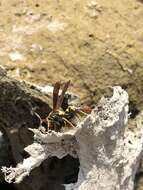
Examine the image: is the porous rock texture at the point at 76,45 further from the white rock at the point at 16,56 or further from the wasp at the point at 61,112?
the wasp at the point at 61,112

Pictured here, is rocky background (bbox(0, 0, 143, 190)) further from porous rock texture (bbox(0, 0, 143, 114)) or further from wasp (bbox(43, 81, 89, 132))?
wasp (bbox(43, 81, 89, 132))

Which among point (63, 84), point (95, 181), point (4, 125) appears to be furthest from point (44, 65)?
point (95, 181)

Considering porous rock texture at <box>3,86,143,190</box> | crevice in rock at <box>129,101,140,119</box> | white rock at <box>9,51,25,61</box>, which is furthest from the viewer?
crevice in rock at <box>129,101,140,119</box>

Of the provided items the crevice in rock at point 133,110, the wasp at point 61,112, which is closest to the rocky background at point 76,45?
the crevice in rock at point 133,110

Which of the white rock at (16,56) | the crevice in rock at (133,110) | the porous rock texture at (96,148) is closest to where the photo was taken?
the porous rock texture at (96,148)

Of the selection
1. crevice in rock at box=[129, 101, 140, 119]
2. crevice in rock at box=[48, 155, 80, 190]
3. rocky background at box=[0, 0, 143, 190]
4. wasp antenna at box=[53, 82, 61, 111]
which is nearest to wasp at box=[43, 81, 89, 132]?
wasp antenna at box=[53, 82, 61, 111]

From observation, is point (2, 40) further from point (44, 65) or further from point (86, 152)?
point (86, 152)
